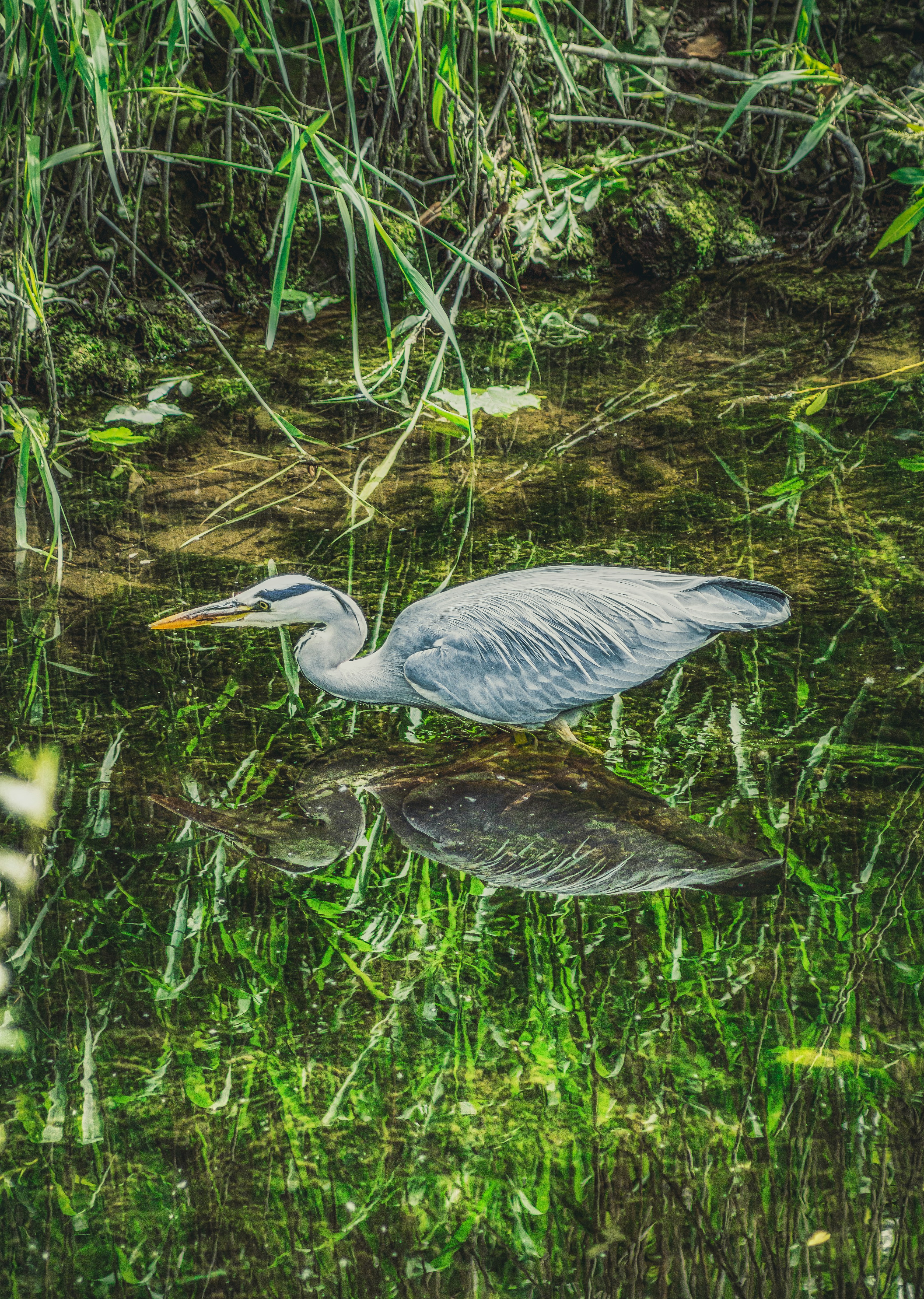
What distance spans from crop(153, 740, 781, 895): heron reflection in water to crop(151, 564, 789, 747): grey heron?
12 cm

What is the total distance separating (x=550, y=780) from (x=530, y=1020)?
0.80 metres

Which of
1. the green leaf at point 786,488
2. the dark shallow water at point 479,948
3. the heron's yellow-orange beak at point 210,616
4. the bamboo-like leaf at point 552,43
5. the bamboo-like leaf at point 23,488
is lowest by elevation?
the dark shallow water at point 479,948

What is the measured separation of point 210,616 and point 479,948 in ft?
3.59

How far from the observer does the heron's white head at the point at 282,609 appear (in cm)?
301

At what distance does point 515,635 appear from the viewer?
2.98 meters

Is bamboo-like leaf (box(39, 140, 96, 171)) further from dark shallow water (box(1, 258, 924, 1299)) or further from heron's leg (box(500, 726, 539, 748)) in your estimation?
heron's leg (box(500, 726, 539, 748))

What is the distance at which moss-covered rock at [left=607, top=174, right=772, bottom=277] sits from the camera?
599cm

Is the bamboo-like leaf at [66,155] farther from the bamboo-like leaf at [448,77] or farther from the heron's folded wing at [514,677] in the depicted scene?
the heron's folded wing at [514,677]

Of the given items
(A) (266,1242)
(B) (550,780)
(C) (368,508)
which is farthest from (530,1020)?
(C) (368,508)

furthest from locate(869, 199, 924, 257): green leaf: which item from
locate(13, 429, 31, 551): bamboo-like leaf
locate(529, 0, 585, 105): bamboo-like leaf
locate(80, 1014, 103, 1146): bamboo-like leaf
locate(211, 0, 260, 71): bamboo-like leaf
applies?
locate(80, 1014, 103, 1146): bamboo-like leaf

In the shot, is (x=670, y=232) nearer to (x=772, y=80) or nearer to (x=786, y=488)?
(x=772, y=80)

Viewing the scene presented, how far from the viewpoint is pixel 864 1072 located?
6.96ft

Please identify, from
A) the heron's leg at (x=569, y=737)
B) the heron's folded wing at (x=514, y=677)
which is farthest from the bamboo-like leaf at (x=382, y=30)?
the heron's leg at (x=569, y=737)

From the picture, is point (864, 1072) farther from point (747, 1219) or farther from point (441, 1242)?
point (441, 1242)
